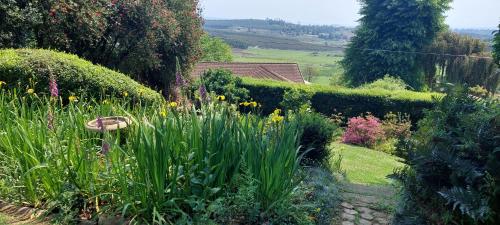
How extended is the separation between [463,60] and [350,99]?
15.8 m

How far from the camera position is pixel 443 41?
26.2 metres

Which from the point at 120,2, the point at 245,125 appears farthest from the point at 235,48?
the point at 245,125

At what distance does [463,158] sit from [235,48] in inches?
2427

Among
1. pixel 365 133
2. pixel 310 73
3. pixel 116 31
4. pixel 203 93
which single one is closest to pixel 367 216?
pixel 203 93

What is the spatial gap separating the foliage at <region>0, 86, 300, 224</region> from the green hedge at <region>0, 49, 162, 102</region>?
2367 millimetres

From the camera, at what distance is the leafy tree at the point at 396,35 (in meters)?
25.9

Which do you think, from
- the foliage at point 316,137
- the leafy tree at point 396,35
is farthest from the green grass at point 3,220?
the leafy tree at point 396,35

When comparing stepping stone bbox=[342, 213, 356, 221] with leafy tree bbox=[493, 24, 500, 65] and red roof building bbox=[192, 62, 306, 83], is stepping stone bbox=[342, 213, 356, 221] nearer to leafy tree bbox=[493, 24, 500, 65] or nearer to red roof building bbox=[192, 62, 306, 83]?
leafy tree bbox=[493, 24, 500, 65]

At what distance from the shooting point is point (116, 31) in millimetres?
11102

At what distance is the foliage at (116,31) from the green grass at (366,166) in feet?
17.7

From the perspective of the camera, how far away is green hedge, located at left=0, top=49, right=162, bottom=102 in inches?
226

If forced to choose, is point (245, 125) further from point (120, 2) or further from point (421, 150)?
point (120, 2)

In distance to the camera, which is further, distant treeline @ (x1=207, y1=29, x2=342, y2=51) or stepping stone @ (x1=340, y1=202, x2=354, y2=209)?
distant treeline @ (x1=207, y1=29, x2=342, y2=51)

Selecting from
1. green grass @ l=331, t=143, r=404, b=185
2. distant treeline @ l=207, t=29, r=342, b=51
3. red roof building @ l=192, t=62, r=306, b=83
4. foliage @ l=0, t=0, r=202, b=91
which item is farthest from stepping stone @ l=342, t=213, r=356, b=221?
distant treeline @ l=207, t=29, r=342, b=51
